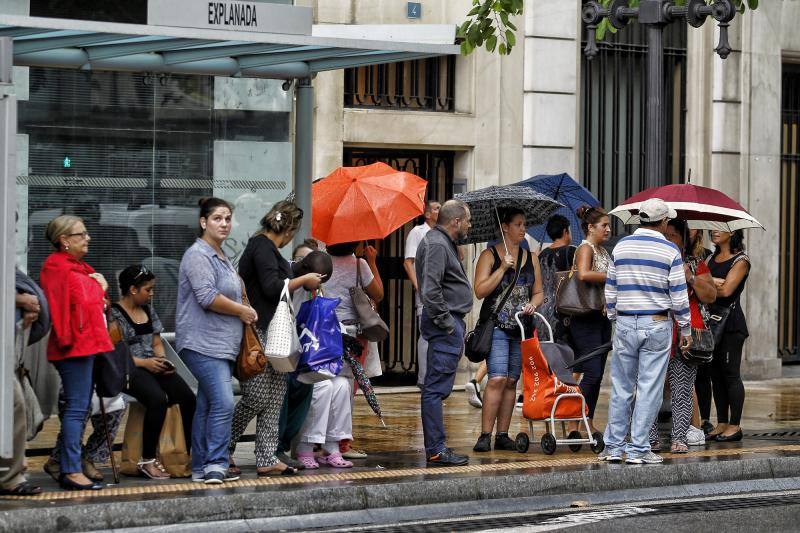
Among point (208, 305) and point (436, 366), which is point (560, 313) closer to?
point (436, 366)

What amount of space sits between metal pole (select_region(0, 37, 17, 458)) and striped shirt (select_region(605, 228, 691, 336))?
170 inches

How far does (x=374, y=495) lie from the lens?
31.9ft

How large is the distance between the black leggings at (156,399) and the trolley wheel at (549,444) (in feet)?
8.61

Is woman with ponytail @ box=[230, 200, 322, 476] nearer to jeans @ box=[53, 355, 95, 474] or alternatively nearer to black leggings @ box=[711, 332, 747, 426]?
jeans @ box=[53, 355, 95, 474]

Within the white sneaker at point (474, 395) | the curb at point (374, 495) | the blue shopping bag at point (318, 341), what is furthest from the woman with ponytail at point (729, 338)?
the blue shopping bag at point (318, 341)

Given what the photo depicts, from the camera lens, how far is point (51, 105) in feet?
37.5

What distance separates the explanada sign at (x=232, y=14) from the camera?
1050cm

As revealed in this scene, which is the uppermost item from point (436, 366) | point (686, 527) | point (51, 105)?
point (51, 105)

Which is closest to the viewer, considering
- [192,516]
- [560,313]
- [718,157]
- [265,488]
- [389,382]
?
[192,516]

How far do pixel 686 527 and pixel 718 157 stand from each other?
33.5 ft

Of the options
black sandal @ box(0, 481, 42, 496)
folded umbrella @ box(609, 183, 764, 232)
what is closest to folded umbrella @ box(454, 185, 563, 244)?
folded umbrella @ box(609, 183, 764, 232)

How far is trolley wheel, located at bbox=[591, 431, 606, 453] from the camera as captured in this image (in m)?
11.7

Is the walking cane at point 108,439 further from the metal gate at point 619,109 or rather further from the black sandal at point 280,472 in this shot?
the metal gate at point 619,109

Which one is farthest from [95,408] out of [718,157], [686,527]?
[718,157]
